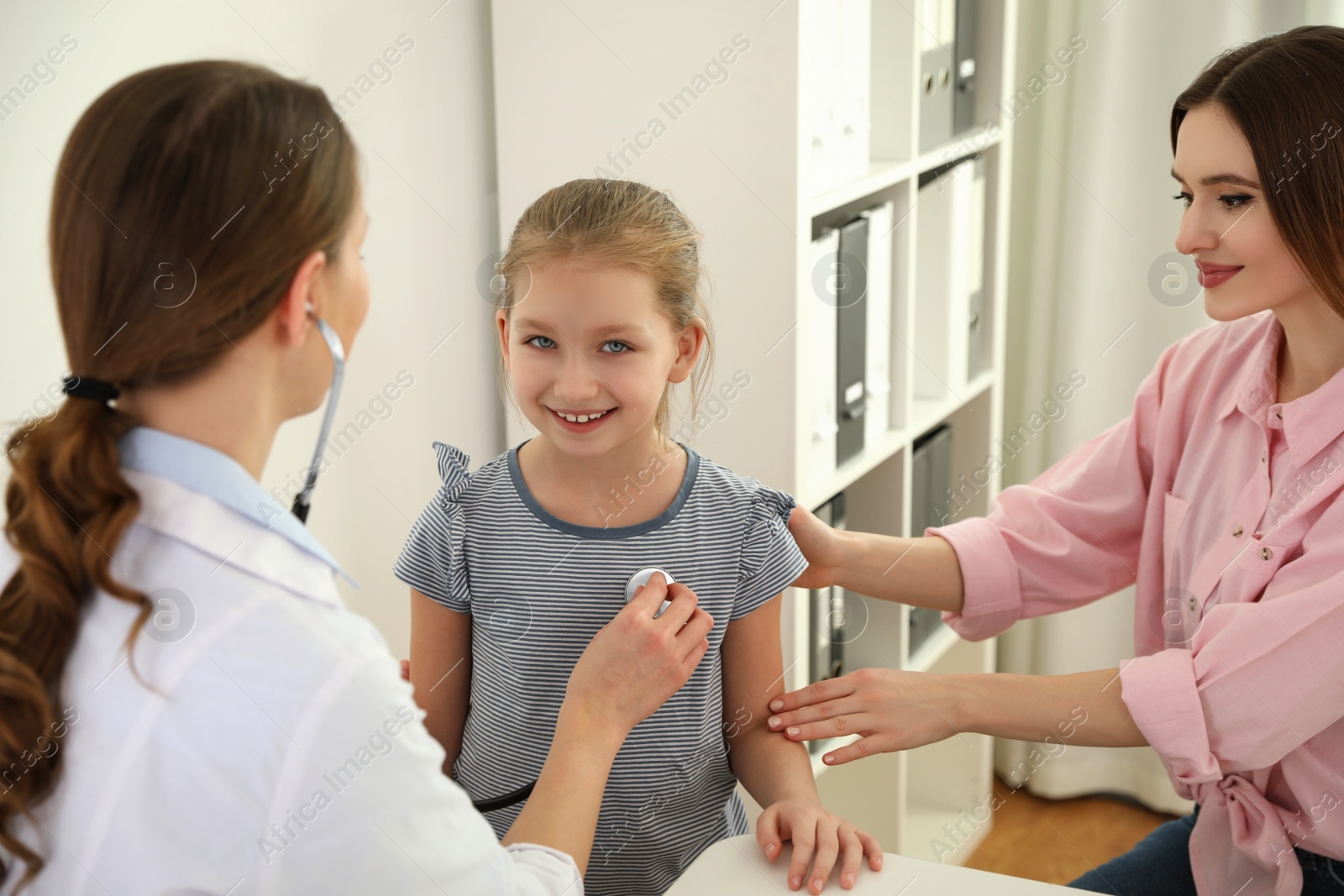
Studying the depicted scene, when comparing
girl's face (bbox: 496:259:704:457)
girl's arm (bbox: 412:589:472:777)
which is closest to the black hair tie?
girl's face (bbox: 496:259:704:457)

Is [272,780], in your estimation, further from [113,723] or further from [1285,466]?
[1285,466]

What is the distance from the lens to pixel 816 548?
1.50m

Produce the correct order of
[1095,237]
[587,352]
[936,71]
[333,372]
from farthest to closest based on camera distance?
[1095,237] < [936,71] < [587,352] < [333,372]

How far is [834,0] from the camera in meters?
A: 1.61

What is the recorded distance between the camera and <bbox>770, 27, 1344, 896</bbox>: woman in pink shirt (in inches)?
47.8

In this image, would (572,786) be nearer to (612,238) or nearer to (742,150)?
(612,238)

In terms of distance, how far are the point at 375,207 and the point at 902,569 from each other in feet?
2.82

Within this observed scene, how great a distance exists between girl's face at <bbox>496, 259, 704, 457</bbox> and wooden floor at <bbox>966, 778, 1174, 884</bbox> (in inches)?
65.8

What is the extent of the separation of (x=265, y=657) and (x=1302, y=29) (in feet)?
4.18

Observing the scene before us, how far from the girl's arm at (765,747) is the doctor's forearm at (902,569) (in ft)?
0.85

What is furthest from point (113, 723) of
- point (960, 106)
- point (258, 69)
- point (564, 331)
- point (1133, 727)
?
point (960, 106)

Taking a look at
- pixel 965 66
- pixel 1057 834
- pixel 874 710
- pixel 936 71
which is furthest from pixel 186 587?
pixel 1057 834

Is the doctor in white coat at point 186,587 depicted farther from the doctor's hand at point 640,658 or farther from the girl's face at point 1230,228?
the girl's face at point 1230,228

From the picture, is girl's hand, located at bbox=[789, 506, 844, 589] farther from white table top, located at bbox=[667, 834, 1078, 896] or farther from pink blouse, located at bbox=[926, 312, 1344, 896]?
white table top, located at bbox=[667, 834, 1078, 896]
